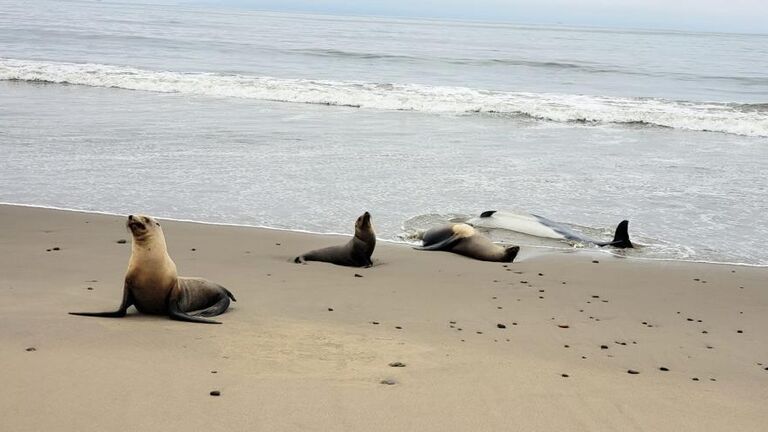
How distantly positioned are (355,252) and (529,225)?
8.15 feet

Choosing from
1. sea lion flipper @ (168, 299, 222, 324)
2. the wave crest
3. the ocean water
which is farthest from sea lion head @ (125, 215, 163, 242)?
the wave crest

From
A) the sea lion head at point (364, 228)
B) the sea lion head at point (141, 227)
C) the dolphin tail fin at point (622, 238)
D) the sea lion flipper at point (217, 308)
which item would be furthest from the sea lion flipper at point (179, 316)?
the dolphin tail fin at point (622, 238)

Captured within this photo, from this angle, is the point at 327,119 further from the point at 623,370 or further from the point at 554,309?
the point at 623,370

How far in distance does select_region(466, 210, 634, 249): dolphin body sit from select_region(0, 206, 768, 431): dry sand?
952 mm

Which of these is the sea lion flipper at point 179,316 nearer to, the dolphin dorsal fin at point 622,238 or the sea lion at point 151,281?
the sea lion at point 151,281

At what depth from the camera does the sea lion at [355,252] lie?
24.3 ft

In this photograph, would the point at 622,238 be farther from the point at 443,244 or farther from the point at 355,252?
the point at 355,252

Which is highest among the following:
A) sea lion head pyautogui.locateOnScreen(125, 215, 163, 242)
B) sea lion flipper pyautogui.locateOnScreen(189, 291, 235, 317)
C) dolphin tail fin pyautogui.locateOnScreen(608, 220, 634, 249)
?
sea lion head pyautogui.locateOnScreen(125, 215, 163, 242)

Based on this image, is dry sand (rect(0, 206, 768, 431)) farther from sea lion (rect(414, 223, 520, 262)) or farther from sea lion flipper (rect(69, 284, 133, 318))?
sea lion (rect(414, 223, 520, 262))

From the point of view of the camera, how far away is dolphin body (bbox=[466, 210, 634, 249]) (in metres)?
8.76

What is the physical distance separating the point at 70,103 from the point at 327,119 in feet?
19.0

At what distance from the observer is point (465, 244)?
27.0ft

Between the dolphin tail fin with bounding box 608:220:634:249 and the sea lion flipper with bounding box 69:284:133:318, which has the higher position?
the sea lion flipper with bounding box 69:284:133:318

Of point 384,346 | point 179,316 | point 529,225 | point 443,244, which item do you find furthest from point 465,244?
point 179,316
